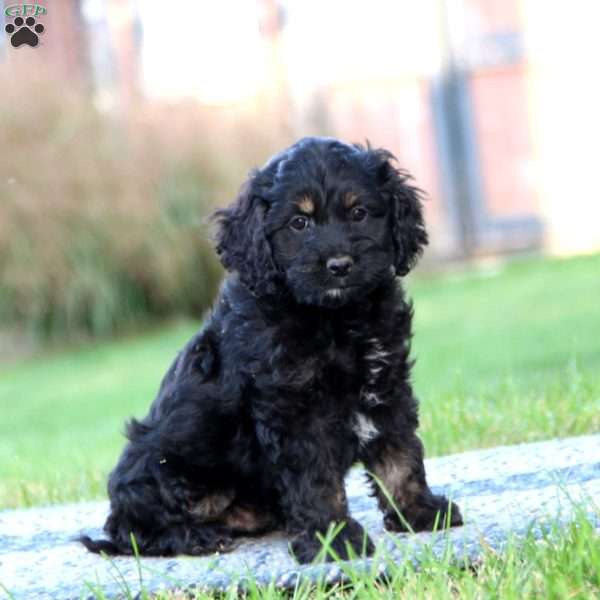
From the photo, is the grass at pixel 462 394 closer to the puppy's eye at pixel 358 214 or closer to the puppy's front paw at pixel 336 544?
the puppy's front paw at pixel 336 544

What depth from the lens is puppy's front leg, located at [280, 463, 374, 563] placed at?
3.69 metres

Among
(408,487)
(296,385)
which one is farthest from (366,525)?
(296,385)

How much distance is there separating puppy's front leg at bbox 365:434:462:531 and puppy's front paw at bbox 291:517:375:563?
189 mm

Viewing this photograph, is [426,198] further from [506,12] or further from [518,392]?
[506,12]

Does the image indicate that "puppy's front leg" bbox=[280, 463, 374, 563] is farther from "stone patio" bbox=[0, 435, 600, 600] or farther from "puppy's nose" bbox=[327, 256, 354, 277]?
"puppy's nose" bbox=[327, 256, 354, 277]

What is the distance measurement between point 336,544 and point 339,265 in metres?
0.86

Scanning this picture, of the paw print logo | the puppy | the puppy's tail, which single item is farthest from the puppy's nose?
the paw print logo

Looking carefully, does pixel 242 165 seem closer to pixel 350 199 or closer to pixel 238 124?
pixel 238 124

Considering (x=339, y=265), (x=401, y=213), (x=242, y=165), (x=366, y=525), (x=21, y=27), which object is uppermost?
(x=21, y=27)

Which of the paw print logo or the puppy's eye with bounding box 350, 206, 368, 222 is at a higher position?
the paw print logo

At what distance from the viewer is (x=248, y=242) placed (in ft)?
13.1

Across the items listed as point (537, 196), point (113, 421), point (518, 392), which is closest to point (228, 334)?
point (518, 392)

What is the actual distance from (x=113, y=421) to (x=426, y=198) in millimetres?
6024

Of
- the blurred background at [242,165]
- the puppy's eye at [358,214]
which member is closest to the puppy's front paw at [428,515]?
the puppy's eye at [358,214]
